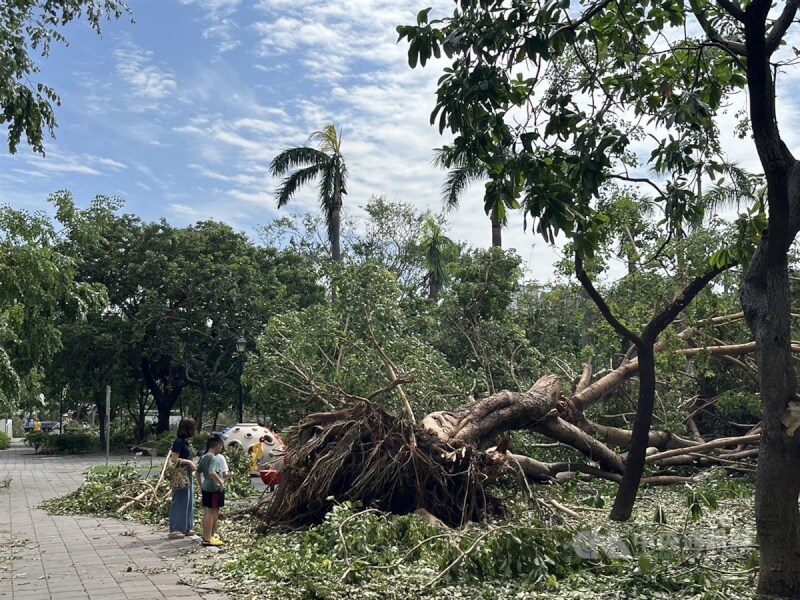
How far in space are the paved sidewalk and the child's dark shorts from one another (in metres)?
0.46

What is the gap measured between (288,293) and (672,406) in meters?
20.3

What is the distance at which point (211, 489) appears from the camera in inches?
361

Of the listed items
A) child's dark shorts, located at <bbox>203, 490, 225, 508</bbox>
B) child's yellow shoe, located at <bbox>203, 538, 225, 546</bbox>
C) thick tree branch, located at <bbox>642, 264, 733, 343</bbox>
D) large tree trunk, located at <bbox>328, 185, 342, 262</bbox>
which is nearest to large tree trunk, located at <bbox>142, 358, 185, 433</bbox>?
large tree trunk, located at <bbox>328, 185, 342, 262</bbox>

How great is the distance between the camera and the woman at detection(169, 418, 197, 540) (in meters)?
9.48

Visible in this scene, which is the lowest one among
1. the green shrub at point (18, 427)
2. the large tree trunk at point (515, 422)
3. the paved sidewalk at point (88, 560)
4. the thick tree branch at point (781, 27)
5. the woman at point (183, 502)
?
the green shrub at point (18, 427)

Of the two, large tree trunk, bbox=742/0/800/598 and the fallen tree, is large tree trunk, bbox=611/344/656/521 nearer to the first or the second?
the fallen tree

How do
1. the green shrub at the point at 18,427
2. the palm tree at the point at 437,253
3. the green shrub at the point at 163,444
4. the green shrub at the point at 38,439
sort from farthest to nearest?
1. the green shrub at the point at 18,427
2. the green shrub at the point at 38,439
3. the palm tree at the point at 437,253
4. the green shrub at the point at 163,444

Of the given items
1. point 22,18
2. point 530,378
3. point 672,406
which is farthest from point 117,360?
point 22,18

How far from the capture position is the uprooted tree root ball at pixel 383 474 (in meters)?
9.34

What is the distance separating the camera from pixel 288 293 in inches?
1284

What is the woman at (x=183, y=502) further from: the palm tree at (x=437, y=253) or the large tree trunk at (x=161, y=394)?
the large tree trunk at (x=161, y=394)

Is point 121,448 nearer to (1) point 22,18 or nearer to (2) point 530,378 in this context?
(2) point 530,378

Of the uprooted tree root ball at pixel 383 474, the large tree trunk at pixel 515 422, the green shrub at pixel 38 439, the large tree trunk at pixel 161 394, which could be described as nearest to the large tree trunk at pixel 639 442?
the uprooted tree root ball at pixel 383 474

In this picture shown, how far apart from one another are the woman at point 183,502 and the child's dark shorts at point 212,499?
0.48 meters
